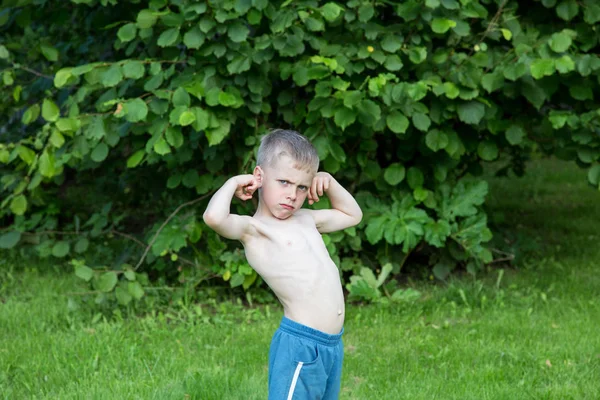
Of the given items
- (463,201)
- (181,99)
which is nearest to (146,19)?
(181,99)

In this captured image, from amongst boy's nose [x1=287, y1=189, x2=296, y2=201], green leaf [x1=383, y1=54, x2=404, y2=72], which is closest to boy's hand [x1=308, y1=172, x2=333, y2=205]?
boy's nose [x1=287, y1=189, x2=296, y2=201]

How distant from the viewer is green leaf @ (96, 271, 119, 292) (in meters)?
4.93

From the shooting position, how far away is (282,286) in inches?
120

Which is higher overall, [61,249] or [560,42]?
[560,42]

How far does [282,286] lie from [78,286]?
2896 millimetres

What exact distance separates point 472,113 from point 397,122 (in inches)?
18.3

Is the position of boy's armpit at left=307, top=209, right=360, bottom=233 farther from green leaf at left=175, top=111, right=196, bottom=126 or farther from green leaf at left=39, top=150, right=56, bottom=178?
green leaf at left=39, top=150, right=56, bottom=178

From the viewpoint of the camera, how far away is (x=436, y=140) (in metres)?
5.16

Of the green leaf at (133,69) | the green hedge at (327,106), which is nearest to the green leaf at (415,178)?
the green hedge at (327,106)

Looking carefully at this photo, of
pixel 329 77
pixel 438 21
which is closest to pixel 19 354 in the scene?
pixel 329 77

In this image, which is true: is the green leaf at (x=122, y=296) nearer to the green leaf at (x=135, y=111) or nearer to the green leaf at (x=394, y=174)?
the green leaf at (x=135, y=111)

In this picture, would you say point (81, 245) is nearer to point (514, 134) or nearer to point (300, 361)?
point (514, 134)

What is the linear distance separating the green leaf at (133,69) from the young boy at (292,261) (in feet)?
6.25

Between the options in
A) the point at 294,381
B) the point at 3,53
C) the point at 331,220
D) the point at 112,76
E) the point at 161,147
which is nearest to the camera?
the point at 294,381
